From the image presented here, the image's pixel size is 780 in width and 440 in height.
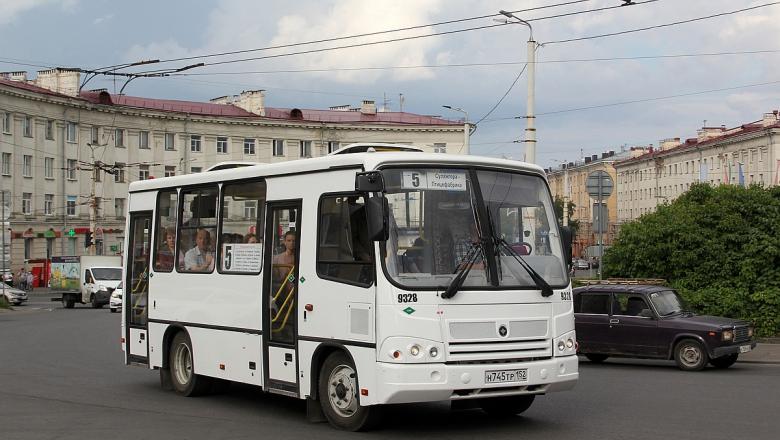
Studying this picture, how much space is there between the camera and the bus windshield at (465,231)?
34.2 ft

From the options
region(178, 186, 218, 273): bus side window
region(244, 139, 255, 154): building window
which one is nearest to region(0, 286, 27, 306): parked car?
region(244, 139, 255, 154): building window

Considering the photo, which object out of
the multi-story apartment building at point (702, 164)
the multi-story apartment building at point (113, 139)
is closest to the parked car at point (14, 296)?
the multi-story apartment building at point (113, 139)

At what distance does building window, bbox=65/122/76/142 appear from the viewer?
79244 mm

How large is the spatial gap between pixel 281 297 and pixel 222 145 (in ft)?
259

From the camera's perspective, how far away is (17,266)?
78.2 m

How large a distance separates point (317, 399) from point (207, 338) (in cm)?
258

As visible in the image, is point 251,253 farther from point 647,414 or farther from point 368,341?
point 647,414

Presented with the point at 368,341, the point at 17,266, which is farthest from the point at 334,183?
the point at 17,266

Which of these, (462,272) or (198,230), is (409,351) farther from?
(198,230)

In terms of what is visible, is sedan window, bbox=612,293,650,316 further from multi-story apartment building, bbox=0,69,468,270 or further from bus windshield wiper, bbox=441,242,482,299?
multi-story apartment building, bbox=0,69,468,270

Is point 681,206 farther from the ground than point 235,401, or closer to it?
farther from the ground

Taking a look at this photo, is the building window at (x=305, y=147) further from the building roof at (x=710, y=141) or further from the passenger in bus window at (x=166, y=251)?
the passenger in bus window at (x=166, y=251)

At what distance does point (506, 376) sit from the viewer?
1041 cm

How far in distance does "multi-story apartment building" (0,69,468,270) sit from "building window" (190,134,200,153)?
10 centimetres
